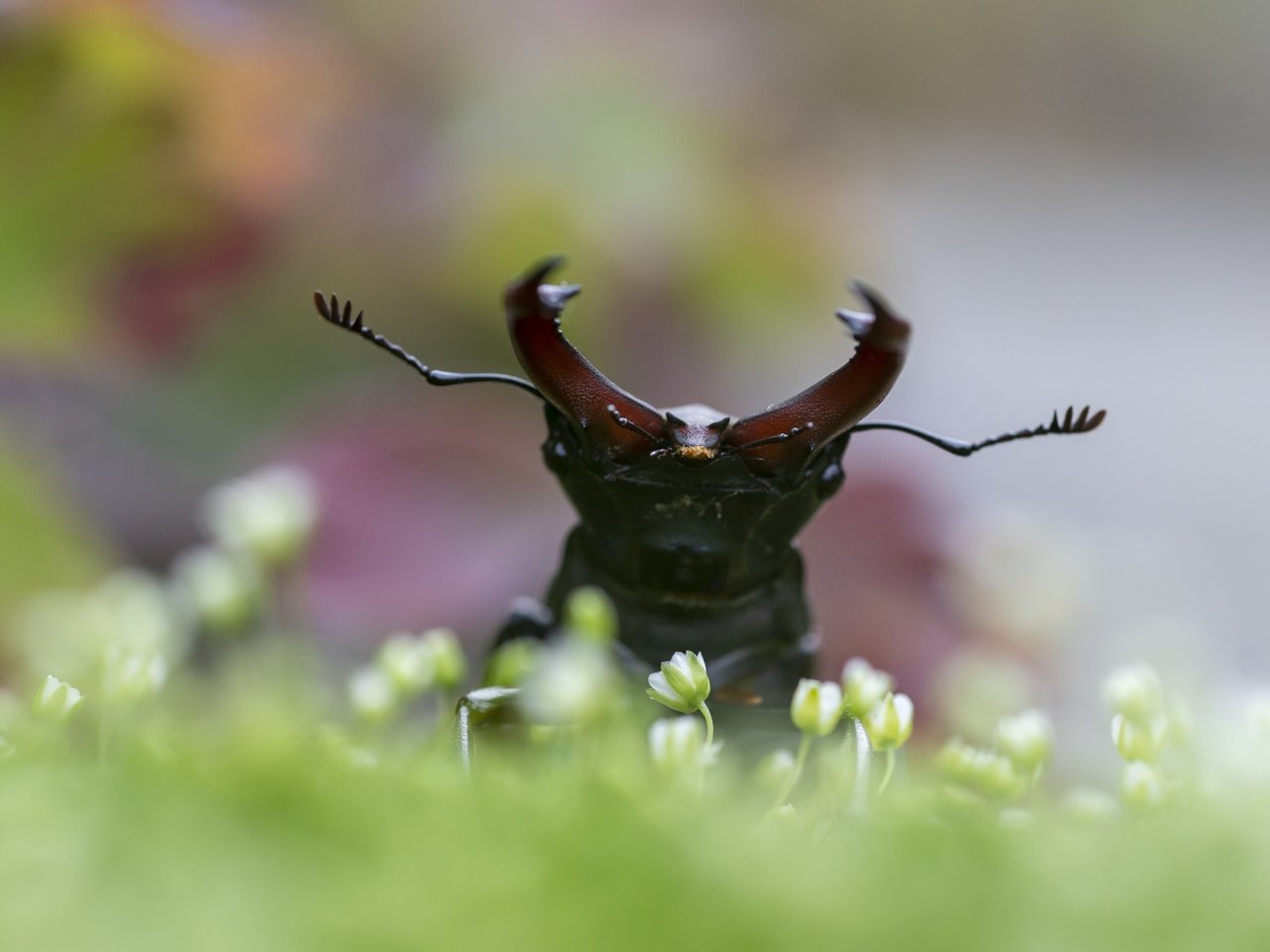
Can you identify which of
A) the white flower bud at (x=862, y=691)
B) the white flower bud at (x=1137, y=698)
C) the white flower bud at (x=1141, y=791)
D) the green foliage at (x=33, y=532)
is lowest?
the green foliage at (x=33, y=532)

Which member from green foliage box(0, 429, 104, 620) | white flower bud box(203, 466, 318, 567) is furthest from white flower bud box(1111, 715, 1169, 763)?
green foliage box(0, 429, 104, 620)

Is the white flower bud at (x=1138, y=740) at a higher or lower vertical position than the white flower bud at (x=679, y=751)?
higher

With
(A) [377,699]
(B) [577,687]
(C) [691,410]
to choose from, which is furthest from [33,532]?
(B) [577,687]

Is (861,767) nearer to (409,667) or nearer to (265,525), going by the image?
(409,667)

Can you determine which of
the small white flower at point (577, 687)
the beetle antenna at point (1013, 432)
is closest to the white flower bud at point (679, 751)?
the small white flower at point (577, 687)

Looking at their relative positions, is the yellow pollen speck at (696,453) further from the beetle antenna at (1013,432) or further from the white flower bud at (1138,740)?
the white flower bud at (1138,740)
